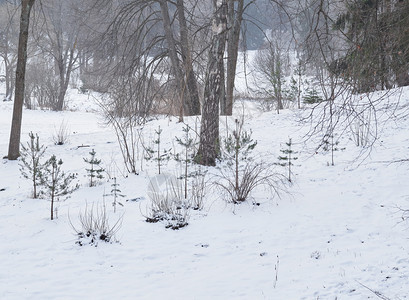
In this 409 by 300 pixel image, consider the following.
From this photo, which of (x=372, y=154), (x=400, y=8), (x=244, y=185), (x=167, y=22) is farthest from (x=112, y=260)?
(x=167, y=22)

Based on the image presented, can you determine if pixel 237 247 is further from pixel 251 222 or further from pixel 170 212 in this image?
pixel 170 212

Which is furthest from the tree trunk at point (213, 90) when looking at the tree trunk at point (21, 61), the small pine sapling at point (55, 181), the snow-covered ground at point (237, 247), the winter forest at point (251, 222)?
the tree trunk at point (21, 61)

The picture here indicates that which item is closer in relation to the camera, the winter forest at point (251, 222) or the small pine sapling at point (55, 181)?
the winter forest at point (251, 222)

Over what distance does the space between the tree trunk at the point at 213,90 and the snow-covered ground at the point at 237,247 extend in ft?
4.04

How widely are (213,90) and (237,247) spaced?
10.7 ft

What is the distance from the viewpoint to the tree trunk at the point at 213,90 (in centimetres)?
589

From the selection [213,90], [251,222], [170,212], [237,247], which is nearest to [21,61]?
[213,90]

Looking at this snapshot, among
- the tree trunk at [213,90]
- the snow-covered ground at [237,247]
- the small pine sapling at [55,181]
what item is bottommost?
the snow-covered ground at [237,247]

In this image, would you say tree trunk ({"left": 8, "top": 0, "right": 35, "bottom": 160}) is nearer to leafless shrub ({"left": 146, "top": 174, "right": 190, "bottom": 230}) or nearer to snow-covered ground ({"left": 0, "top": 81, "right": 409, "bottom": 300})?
snow-covered ground ({"left": 0, "top": 81, "right": 409, "bottom": 300})

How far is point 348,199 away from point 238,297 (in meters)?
2.37

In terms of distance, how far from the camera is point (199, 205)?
448cm

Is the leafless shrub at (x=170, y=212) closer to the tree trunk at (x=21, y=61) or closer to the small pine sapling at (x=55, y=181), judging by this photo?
the small pine sapling at (x=55, y=181)

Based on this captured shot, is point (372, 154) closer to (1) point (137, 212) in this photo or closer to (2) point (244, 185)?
(2) point (244, 185)

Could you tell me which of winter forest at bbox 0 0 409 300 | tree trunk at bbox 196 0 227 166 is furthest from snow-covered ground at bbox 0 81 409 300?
tree trunk at bbox 196 0 227 166
